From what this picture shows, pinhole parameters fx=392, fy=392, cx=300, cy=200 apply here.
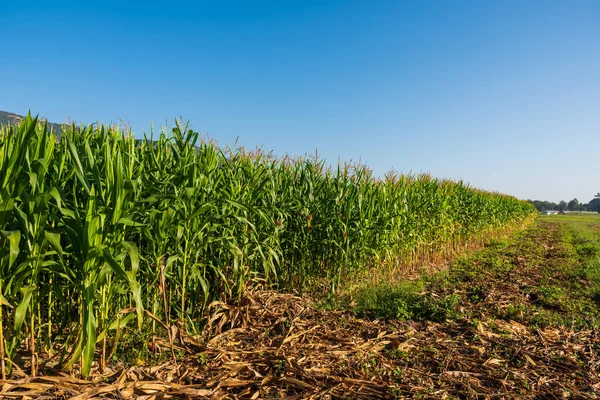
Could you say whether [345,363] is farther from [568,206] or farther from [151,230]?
[568,206]

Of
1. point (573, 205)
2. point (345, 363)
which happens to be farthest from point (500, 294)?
point (573, 205)

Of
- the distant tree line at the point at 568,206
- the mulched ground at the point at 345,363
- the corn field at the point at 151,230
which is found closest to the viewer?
the corn field at the point at 151,230

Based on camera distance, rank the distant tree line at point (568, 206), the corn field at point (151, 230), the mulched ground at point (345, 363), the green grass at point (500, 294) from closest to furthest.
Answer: the corn field at point (151, 230) → the mulched ground at point (345, 363) → the green grass at point (500, 294) → the distant tree line at point (568, 206)

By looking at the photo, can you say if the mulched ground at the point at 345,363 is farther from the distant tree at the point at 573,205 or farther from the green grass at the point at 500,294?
the distant tree at the point at 573,205

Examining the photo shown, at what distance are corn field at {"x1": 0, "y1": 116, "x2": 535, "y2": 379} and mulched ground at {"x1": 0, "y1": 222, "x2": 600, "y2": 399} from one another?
0.31 metres

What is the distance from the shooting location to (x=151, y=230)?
12.8ft

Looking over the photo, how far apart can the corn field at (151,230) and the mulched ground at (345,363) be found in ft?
1.00

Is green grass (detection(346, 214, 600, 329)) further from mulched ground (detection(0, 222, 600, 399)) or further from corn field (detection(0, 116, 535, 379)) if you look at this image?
corn field (detection(0, 116, 535, 379))

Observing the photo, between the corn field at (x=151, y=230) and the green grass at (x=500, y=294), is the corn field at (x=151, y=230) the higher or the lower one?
the higher one

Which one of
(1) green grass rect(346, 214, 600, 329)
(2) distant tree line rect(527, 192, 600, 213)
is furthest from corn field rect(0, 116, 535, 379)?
(2) distant tree line rect(527, 192, 600, 213)

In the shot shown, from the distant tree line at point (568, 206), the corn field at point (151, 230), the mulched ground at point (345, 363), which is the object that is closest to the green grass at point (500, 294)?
the mulched ground at point (345, 363)

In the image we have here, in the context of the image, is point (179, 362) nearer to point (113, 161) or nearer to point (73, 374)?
point (73, 374)

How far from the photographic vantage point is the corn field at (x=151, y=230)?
9.53 feet

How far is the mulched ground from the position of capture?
3.19 meters
